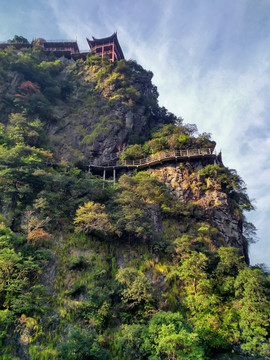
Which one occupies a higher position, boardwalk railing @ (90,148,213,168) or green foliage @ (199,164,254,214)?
boardwalk railing @ (90,148,213,168)

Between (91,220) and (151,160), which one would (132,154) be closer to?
(151,160)

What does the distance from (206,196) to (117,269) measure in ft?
38.7

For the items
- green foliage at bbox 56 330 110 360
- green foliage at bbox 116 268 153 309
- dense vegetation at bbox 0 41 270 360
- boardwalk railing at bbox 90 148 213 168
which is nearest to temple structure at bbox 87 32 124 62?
dense vegetation at bbox 0 41 270 360

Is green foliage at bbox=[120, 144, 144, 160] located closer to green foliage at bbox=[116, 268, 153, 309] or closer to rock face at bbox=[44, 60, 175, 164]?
rock face at bbox=[44, 60, 175, 164]

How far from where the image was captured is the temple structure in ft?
153

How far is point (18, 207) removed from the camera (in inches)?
763

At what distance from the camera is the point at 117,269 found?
1838cm

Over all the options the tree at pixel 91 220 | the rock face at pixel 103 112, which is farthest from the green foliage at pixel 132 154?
the tree at pixel 91 220

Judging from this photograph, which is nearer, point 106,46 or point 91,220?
point 91,220

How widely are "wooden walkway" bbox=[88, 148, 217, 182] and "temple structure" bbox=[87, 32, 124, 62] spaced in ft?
82.4

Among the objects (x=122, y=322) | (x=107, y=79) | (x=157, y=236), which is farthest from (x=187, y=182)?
(x=107, y=79)

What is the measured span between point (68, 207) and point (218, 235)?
13.3 m

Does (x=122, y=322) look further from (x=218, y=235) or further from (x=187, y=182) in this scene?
(x=187, y=182)

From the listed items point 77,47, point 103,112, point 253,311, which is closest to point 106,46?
point 77,47
